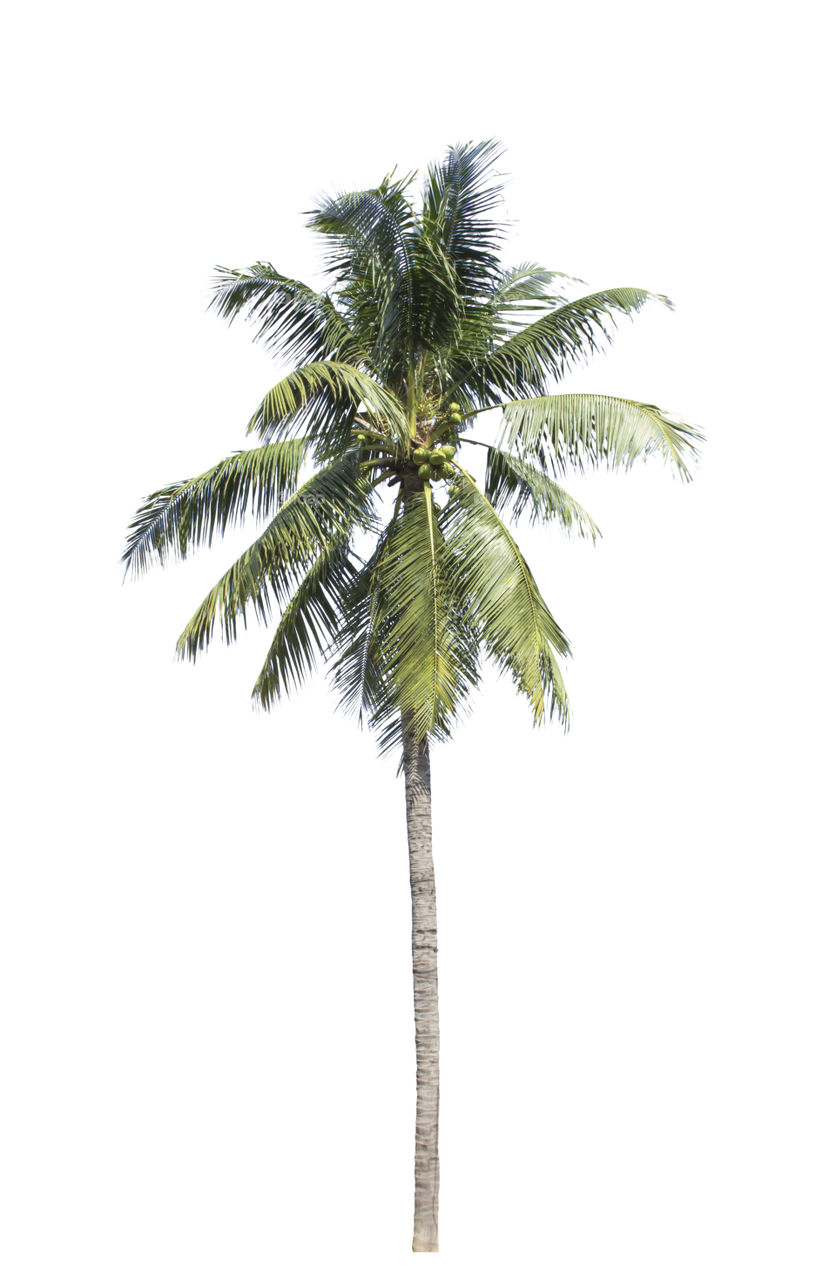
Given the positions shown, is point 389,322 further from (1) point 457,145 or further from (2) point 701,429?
(2) point 701,429

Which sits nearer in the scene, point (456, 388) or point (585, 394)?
point (585, 394)

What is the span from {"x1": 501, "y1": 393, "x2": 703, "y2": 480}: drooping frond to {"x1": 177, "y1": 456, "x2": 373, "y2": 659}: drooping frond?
5.03 feet

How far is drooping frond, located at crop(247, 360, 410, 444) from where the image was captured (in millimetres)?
8680

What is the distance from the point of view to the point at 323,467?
10.0 meters

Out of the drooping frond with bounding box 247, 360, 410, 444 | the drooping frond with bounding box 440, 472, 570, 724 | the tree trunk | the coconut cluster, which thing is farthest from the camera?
the coconut cluster

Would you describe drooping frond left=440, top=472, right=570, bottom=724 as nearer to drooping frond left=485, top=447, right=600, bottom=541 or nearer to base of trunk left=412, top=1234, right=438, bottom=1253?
drooping frond left=485, top=447, right=600, bottom=541

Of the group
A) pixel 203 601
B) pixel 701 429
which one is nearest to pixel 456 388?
pixel 701 429

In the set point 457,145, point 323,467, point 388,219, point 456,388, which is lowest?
point 323,467

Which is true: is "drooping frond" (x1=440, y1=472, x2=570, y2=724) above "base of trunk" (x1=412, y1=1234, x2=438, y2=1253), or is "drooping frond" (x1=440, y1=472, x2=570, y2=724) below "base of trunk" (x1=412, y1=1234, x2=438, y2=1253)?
above

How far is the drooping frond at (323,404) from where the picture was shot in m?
8.68

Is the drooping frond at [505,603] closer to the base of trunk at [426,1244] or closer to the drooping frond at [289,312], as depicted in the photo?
the drooping frond at [289,312]

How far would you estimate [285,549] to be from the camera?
9398mm

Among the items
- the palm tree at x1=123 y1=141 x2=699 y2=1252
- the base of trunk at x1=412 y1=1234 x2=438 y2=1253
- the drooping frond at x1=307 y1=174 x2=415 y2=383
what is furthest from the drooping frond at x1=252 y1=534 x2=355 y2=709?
the base of trunk at x1=412 y1=1234 x2=438 y2=1253

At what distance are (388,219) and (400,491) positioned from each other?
8.26ft
